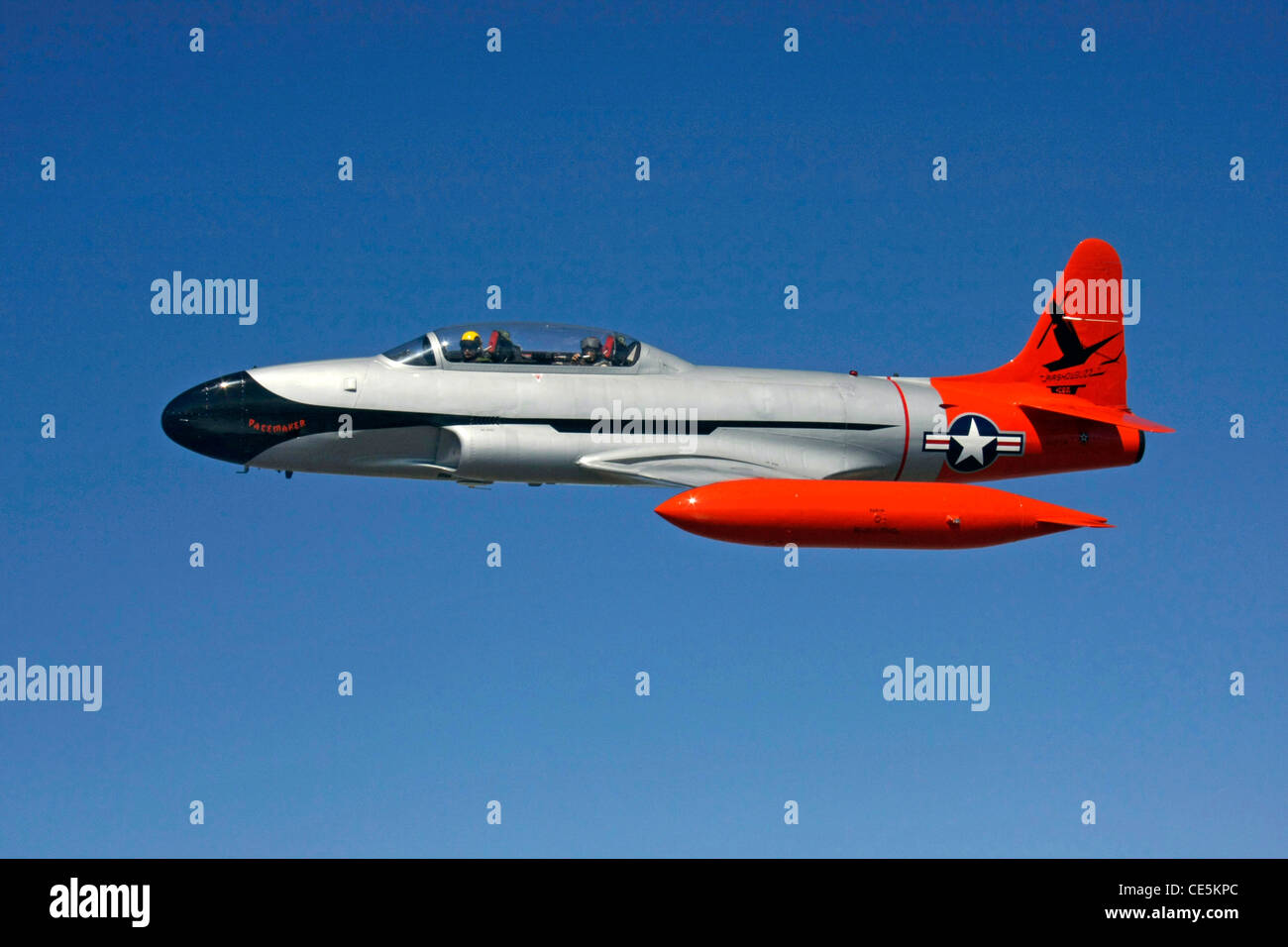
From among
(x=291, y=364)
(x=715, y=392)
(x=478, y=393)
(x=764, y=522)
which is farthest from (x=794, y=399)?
(x=291, y=364)

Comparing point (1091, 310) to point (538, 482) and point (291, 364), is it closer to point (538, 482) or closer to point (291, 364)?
point (538, 482)

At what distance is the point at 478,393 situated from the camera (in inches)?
1624

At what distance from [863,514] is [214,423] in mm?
15093

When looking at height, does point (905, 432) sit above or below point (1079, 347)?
below

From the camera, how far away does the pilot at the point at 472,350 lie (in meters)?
41.8

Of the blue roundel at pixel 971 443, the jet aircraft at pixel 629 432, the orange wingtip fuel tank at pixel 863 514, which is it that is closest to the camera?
the orange wingtip fuel tank at pixel 863 514

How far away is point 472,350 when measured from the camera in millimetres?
41844

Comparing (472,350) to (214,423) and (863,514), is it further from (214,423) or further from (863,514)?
(863,514)

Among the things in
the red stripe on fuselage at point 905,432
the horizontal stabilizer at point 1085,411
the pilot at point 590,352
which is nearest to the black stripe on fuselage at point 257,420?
the pilot at point 590,352

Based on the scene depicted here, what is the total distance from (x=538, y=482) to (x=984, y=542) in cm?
1046

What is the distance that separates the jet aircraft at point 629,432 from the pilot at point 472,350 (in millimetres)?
47

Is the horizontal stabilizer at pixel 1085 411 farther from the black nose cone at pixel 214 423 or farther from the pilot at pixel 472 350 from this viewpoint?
the black nose cone at pixel 214 423

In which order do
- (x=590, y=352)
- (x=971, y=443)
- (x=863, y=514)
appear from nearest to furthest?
(x=863, y=514), (x=590, y=352), (x=971, y=443)

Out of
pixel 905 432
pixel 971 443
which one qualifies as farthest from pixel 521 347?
pixel 971 443
